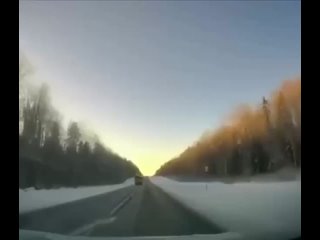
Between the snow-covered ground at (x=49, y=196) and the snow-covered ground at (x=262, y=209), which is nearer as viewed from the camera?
the snow-covered ground at (x=262, y=209)

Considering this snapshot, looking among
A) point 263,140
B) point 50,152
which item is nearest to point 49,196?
point 50,152

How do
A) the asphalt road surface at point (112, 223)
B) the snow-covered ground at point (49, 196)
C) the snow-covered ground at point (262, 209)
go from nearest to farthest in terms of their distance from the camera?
the snow-covered ground at point (262, 209) < the asphalt road surface at point (112, 223) < the snow-covered ground at point (49, 196)

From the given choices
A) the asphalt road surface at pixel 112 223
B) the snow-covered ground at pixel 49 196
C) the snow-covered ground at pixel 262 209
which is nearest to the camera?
the snow-covered ground at pixel 262 209

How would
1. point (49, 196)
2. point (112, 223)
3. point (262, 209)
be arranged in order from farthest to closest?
point (49, 196) → point (262, 209) → point (112, 223)

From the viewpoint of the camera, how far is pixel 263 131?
982 cm

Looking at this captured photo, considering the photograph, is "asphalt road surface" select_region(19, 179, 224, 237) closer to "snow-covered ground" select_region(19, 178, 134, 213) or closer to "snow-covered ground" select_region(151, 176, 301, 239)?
"snow-covered ground" select_region(19, 178, 134, 213)

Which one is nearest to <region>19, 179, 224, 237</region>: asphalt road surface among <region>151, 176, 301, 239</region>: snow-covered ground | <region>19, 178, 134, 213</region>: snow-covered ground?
<region>19, 178, 134, 213</region>: snow-covered ground

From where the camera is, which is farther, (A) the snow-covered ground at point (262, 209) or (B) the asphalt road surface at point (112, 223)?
(B) the asphalt road surface at point (112, 223)

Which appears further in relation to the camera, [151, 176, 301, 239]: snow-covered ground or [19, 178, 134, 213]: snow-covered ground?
[19, 178, 134, 213]: snow-covered ground

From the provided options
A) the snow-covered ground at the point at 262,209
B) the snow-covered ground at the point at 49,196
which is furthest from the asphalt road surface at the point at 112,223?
the snow-covered ground at the point at 262,209

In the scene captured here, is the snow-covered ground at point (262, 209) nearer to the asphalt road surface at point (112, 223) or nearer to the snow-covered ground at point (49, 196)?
the asphalt road surface at point (112, 223)

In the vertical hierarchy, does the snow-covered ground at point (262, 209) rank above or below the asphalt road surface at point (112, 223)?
above

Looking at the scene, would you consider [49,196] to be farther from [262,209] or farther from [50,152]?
[262,209]
